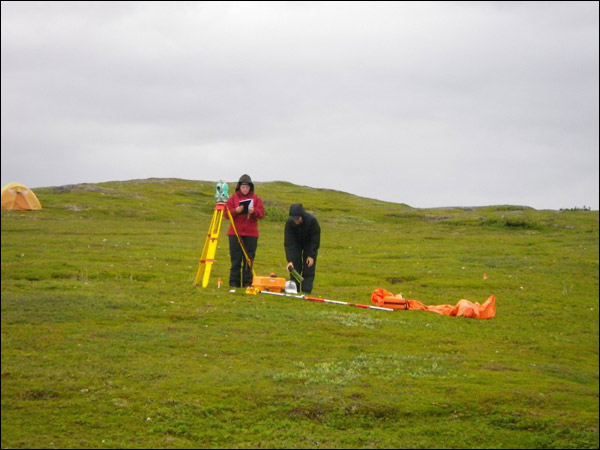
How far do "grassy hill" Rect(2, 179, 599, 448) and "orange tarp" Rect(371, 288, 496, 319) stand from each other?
55 cm

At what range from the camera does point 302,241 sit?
2281 cm

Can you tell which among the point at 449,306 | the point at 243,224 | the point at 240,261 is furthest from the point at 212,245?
the point at 449,306

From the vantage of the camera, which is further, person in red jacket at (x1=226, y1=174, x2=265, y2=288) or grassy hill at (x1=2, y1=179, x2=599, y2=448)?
person in red jacket at (x1=226, y1=174, x2=265, y2=288)

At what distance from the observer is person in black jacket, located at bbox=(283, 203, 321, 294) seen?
72.9 feet

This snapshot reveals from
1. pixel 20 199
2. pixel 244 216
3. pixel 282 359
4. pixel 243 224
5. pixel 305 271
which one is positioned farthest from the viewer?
pixel 20 199

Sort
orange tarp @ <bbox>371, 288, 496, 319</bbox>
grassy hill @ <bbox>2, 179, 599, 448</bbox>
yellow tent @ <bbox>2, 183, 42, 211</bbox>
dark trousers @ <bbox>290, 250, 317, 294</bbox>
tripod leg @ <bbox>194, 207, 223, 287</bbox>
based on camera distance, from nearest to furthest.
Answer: grassy hill @ <bbox>2, 179, 599, 448</bbox>
orange tarp @ <bbox>371, 288, 496, 319</bbox>
tripod leg @ <bbox>194, 207, 223, 287</bbox>
dark trousers @ <bbox>290, 250, 317, 294</bbox>
yellow tent @ <bbox>2, 183, 42, 211</bbox>

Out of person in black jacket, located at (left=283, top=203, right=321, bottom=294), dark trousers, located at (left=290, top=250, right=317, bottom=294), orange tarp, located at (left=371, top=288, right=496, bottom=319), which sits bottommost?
orange tarp, located at (left=371, top=288, right=496, bottom=319)

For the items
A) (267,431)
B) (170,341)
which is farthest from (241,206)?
(267,431)

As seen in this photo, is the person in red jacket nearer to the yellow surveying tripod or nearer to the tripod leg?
the yellow surveying tripod

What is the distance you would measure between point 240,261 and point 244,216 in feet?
4.41

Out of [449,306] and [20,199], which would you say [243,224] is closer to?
[449,306]

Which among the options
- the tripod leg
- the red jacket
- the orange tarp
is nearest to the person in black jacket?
the red jacket

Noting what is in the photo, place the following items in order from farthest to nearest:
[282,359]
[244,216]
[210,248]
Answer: [244,216] → [210,248] → [282,359]

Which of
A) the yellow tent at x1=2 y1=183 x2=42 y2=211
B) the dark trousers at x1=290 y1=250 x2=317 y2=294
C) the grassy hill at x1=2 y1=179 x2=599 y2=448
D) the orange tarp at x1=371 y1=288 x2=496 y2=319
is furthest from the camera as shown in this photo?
the yellow tent at x1=2 y1=183 x2=42 y2=211
